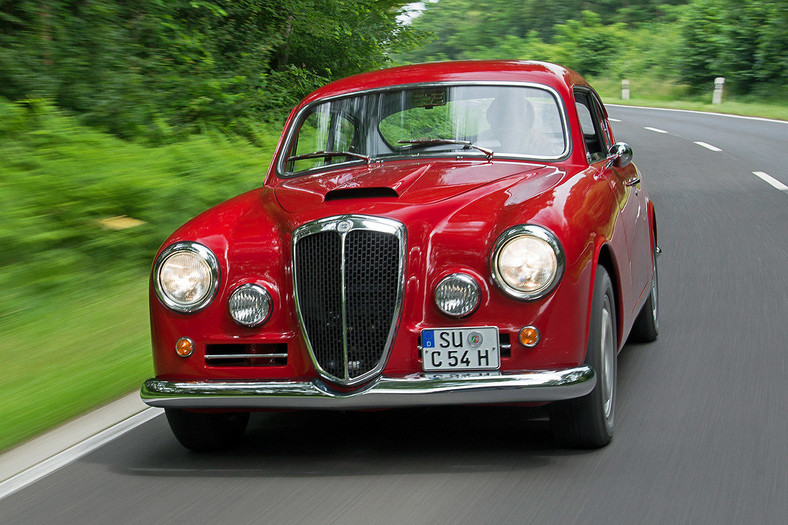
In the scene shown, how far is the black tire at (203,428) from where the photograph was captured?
14.6ft

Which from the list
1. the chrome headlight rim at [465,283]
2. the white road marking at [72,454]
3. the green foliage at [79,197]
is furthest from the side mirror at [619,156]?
the green foliage at [79,197]

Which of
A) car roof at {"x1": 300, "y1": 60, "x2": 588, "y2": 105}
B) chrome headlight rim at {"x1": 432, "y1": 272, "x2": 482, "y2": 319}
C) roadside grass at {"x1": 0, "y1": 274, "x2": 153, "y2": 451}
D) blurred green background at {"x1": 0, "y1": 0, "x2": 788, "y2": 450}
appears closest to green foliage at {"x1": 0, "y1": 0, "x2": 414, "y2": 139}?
blurred green background at {"x1": 0, "y1": 0, "x2": 788, "y2": 450}

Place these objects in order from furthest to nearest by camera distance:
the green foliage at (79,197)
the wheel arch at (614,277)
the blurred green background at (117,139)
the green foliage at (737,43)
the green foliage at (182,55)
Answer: the green foliage at (737,43)
the green foliage at (182,55)
the green foliage at (79,197)
the blurred green background at (117,139)
the wheel arch at (614,277)

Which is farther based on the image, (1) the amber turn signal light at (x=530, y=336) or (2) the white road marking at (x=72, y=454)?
(2) the white road marking at (x=72, y=454)

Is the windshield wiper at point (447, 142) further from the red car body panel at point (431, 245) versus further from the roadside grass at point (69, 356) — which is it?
the roadside grass at point (69, 356)

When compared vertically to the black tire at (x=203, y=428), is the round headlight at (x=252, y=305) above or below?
above

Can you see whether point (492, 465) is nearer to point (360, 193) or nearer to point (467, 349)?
point (467, 349)

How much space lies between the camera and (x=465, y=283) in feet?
13.0

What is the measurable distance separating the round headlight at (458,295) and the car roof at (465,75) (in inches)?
64.2

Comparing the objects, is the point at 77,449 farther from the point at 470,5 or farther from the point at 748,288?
the point at 470,5

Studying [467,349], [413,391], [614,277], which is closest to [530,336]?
[467,349]

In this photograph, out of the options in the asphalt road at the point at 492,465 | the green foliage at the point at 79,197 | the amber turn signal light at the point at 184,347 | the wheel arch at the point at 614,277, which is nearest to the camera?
the asphalt road at the point at 492,465

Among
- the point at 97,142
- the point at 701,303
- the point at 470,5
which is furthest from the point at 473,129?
the point at 470,5

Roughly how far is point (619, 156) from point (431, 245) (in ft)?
5.88
